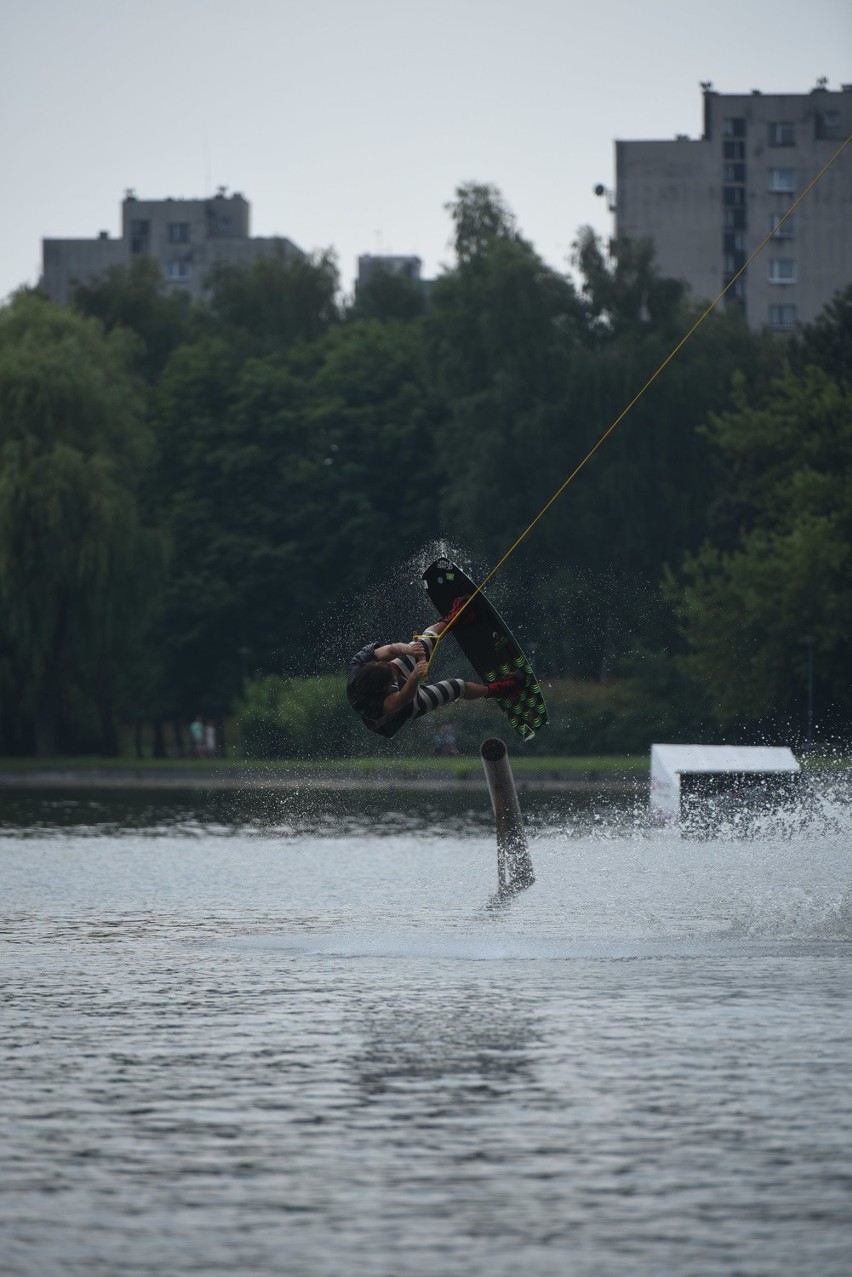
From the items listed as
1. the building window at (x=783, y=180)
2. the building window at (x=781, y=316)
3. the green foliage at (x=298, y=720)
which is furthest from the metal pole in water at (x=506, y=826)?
the building window at (x=783, y=180)

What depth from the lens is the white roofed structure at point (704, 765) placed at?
3825 cm

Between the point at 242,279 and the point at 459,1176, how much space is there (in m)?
90.7

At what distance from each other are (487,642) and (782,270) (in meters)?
88.3

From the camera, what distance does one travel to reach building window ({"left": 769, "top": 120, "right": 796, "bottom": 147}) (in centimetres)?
10706

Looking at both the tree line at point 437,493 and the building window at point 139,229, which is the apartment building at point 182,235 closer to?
the building window at point 139,229

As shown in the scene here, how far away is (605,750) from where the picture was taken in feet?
216

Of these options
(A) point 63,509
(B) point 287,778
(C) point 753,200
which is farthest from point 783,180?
(B) point 287,778

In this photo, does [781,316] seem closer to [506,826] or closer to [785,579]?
[785,579]

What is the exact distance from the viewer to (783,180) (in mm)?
106875

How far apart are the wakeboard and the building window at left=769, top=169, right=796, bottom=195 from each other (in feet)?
292

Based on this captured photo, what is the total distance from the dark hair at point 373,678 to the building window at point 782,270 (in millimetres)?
90267

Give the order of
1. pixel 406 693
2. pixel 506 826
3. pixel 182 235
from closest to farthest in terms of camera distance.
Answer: pixel 406 693 < pixel 506 826 < pixel 182 235

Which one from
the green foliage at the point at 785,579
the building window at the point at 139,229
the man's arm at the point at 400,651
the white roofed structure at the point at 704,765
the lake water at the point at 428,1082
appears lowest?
the lake water at the point at 428,1082

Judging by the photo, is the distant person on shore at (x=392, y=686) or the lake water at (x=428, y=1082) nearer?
the lake water at (x=428, y=1082)
